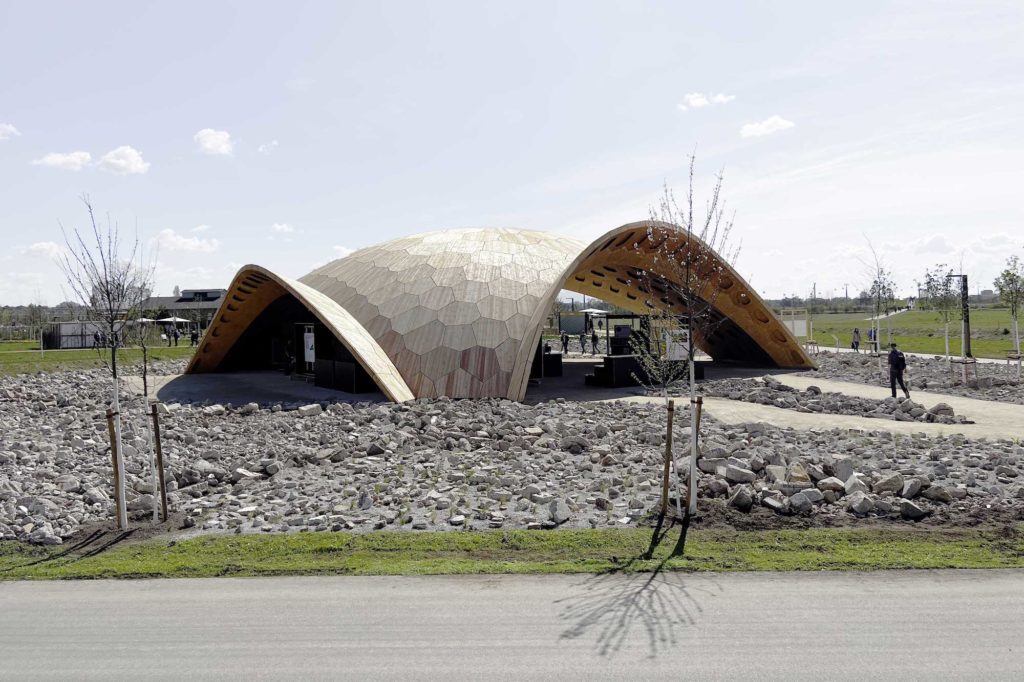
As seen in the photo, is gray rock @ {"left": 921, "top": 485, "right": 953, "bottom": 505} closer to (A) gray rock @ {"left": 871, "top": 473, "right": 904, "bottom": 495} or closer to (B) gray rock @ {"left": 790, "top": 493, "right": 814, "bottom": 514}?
(A) gray rock @ {"left": 871, "top": 473, "right": 904, "bottom": 495}

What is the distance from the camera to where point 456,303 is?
2102cm

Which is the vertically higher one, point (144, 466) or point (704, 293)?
point (704, 293)

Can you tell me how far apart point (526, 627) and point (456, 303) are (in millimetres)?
15766

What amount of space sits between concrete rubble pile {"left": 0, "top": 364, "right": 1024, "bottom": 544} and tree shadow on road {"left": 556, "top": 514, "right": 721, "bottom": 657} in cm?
177

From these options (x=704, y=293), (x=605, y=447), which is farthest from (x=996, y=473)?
(x=704, y=293)

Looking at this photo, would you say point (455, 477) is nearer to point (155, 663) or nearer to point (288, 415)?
point (155, 663)

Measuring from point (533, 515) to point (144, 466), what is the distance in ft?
23.6

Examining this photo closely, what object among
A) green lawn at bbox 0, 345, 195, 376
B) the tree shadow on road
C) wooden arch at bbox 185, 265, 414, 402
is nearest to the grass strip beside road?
the tree shadow on road

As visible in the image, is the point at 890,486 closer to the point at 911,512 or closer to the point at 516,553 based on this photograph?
the point at 911,512

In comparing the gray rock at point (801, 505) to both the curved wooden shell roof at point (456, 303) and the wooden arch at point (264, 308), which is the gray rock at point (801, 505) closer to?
the curved wooden shell roof at point (456, 303)

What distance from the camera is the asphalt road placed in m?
5.11

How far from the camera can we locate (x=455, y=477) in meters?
10.9

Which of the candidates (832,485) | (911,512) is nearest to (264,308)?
(832,485)

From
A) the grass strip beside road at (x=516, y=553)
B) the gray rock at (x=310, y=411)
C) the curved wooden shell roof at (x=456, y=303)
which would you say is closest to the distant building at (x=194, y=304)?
the curved wooden shell roof at (x=456, y=303)
